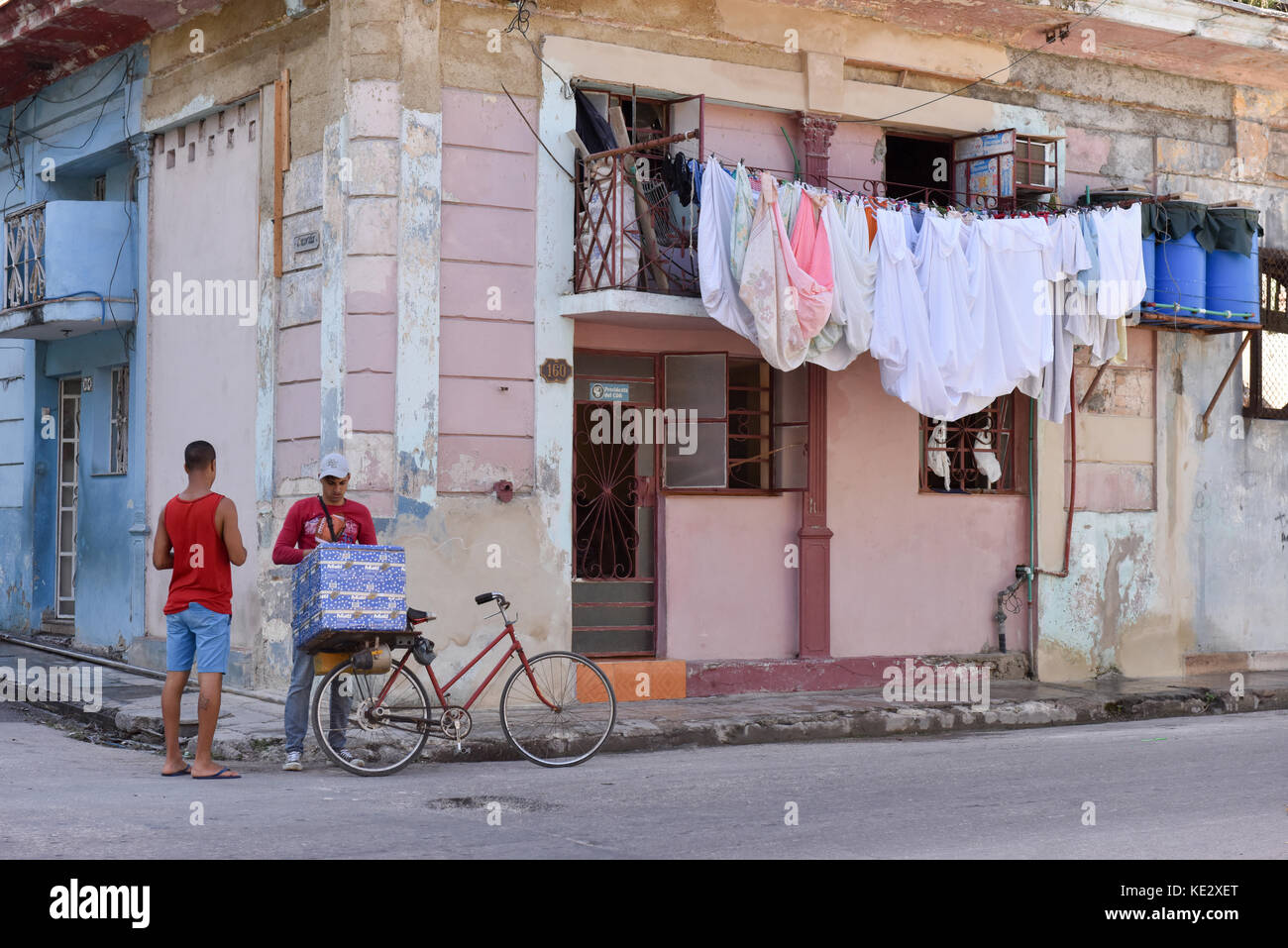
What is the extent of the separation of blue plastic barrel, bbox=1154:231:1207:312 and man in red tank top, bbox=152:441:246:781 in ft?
30.5

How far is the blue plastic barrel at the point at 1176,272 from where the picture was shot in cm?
1429

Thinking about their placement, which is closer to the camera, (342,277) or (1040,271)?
(342,277)

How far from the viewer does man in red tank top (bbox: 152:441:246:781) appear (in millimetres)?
8586

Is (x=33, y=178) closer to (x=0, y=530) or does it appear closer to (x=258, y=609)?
(x=0, y=530)

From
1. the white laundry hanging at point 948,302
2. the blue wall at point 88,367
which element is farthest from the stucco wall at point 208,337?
the white laundry hanging at point 948,302

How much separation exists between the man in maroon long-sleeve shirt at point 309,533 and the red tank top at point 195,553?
0.45 metres

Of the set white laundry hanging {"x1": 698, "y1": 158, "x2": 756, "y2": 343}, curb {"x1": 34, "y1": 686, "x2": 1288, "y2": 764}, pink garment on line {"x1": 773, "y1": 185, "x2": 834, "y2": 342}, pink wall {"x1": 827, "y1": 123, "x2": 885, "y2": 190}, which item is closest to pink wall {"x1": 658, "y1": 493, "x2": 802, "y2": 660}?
curb {"x1": 34, "y1": 686, "x2": 1288, "y2": 764}

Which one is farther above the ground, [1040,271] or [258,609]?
[1040,271]

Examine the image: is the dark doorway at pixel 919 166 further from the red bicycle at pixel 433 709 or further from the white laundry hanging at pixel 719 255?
the red bicycle at pixel 433 709

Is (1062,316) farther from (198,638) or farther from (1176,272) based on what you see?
(198,638)

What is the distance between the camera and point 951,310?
12742 mm

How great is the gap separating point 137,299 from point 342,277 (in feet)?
12.7
